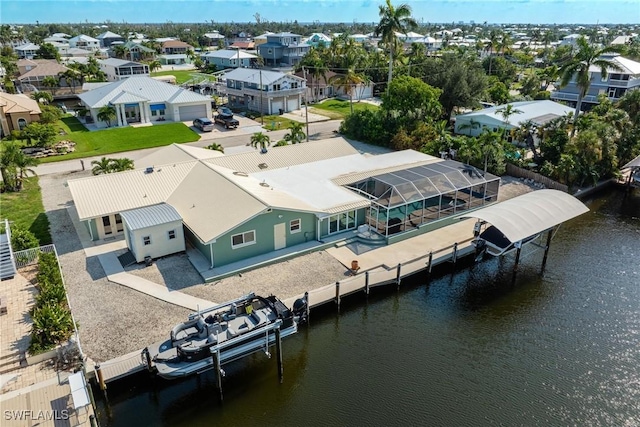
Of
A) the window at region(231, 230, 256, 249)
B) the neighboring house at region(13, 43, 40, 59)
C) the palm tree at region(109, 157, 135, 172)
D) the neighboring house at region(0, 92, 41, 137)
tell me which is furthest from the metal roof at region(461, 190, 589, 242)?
the neighboring house at region(13, 43, 40, 59)

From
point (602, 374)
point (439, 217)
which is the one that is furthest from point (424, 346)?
point (439, 217)

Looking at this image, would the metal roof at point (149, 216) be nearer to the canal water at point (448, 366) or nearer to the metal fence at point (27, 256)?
the metal fence at point (27, 256)

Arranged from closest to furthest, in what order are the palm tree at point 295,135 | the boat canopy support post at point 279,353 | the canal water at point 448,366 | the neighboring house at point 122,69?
1. the canal water at point 448,366
2. the boat canopy support post at point 279,353
3. the palm tree at point 295,135
4. the neighboring house at point 122,69

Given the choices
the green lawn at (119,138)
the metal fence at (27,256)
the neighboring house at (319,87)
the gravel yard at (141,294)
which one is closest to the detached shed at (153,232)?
the gravel yard at (141,294)

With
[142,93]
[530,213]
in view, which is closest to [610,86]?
[530,213]

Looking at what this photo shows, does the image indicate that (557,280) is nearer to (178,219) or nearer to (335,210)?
(335,210)

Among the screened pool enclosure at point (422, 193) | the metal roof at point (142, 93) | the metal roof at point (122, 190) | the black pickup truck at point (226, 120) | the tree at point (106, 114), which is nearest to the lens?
the metal roof at point (122, 190)

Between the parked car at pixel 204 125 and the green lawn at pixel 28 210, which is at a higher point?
the parked car at pixel 204 125

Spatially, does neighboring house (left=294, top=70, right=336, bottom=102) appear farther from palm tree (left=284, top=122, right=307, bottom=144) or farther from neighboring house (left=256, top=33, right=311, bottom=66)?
neighboring house (left=256, top=33, right=311, bottom=66)
